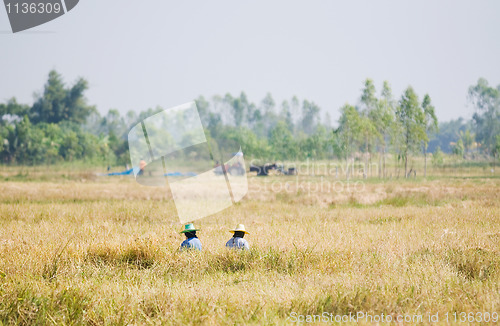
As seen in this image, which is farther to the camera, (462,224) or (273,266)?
(462,224)

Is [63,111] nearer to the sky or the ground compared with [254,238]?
nearer to the sky

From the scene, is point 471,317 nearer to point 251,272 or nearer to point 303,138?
point 251,272

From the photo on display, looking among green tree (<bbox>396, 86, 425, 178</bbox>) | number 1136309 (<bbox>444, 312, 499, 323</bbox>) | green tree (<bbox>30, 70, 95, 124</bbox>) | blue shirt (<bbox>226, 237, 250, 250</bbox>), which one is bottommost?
number 1136309 (<bbox>444, 312, 499, 323</bbox>)

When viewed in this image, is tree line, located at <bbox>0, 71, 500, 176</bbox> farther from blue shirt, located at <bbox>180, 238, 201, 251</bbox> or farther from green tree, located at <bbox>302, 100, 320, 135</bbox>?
green tree, located at <bbox>302, 100, 320, 135</bbox>

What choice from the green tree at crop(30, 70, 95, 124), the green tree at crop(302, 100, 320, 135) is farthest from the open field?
the green tree at crop(302, 100, 320, 135)

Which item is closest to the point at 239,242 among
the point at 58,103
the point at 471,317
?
the point at 471,317

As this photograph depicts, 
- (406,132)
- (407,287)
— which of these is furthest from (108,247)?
(406,132)

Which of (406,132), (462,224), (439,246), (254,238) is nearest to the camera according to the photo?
(439,246)

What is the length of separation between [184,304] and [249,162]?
5332 centimetres

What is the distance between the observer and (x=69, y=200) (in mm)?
16391

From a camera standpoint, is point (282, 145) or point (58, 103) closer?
point (282, 145)

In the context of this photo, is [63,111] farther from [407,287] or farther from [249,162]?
[407,287]

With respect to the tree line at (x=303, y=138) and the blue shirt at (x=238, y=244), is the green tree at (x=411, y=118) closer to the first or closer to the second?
the tree line at (x=303, y=138)

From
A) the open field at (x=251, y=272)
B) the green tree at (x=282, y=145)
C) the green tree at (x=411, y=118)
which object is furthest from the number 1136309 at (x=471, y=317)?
the green tree at (x=282, y=145)
